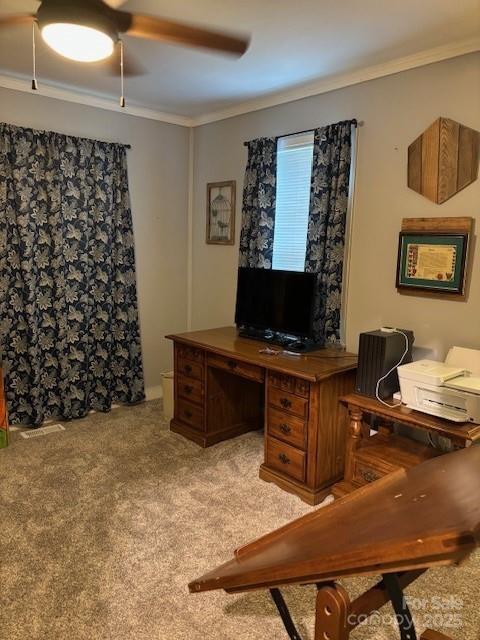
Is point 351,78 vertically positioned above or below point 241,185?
above

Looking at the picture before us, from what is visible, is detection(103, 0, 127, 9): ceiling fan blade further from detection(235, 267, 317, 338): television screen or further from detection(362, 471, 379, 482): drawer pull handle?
detection(362, 471, 379, 482): drawer pull handle

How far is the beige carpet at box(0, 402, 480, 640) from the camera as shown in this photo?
1.85m

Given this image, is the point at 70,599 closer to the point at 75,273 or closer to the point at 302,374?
the point at 302,374

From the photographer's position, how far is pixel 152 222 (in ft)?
14.0

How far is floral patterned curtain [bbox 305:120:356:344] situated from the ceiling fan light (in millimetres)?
1648

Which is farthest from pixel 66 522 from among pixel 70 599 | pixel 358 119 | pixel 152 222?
pixel 358 119

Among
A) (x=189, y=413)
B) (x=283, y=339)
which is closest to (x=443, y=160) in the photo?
(x=283, y=339)

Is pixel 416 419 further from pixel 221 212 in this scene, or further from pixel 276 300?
pixel 221 212

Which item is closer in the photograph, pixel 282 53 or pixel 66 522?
pixel 66 522

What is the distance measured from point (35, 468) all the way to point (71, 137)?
2.42 metres

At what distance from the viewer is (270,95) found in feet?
11.7

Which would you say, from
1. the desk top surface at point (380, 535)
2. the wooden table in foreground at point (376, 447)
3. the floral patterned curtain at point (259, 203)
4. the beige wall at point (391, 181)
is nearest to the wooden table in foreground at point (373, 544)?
the desk top surface at point (380, 535)

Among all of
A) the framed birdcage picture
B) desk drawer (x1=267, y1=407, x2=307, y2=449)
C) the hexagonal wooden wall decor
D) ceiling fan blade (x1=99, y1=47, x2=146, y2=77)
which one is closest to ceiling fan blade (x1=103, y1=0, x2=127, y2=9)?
ceiling fan blade (x1=99, y1=47, x2=146, y2=77)

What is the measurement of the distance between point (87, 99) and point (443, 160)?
2.69m
